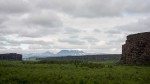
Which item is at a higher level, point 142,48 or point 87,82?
point 142,48

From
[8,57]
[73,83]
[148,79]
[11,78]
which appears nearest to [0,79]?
[11,78]

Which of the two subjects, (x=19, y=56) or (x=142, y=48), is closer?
(x=142, y=48)

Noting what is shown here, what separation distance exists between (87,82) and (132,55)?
134 ft

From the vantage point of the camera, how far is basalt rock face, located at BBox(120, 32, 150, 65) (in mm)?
59938

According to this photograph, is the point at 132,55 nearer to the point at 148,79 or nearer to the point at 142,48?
the point at 142,48

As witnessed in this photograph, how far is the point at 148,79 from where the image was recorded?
2891 centimetres

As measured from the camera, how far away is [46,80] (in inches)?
1077

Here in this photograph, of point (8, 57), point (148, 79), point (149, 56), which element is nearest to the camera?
point (148, 79)

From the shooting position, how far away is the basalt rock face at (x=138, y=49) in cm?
5994

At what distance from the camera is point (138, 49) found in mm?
63250

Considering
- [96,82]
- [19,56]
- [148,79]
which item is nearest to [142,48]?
[148,79]

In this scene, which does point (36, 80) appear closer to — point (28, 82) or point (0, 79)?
point (28, 82)

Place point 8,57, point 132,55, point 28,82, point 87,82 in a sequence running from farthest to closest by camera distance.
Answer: point 8,57 → point 132,55 → point 28,82 → point 87,82

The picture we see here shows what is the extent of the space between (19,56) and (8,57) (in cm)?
640
